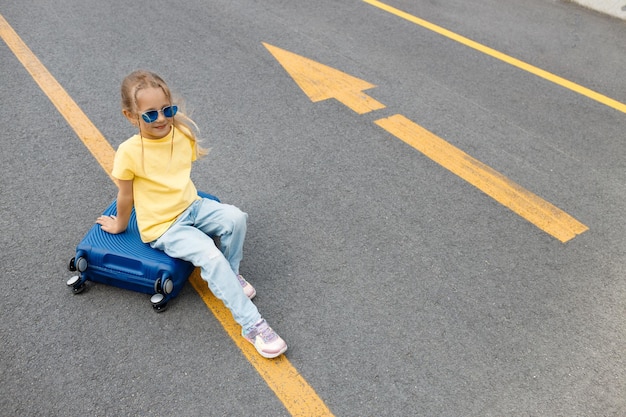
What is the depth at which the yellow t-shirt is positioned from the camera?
109 inches

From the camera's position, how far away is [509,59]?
19.0 ft

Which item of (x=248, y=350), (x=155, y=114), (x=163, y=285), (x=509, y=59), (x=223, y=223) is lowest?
(x=248, y=350)

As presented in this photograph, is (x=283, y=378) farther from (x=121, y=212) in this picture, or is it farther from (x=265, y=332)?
(x=121, y=212)

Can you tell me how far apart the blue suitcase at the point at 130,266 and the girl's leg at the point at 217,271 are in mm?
Result: 114

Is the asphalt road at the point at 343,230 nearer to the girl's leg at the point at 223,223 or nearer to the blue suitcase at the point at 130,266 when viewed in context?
the blue suitcase at the point at 130,266

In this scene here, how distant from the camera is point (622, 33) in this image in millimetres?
6625

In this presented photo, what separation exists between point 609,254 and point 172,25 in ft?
16.4

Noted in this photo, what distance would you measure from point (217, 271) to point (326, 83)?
9.44ft

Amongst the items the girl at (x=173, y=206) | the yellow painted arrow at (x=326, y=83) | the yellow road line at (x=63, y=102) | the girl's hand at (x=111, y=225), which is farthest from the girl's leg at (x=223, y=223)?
the yellow painted arrow at (x=326, y=83)

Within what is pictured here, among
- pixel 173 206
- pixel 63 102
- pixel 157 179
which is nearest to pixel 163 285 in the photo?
pixel 173 206

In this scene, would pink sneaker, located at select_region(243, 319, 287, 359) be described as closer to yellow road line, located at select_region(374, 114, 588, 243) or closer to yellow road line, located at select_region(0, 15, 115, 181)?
yellow road line, located at select_region(0, 15, 115, 181)

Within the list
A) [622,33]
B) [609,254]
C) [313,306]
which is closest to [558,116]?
[609,254]

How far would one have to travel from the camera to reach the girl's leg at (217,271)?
2.78 metres

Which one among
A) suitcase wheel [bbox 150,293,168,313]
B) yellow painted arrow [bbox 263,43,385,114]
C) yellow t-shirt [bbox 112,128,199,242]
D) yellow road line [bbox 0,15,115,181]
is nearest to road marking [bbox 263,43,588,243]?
yellow painted arrow [bbox 263,43,385,114]
